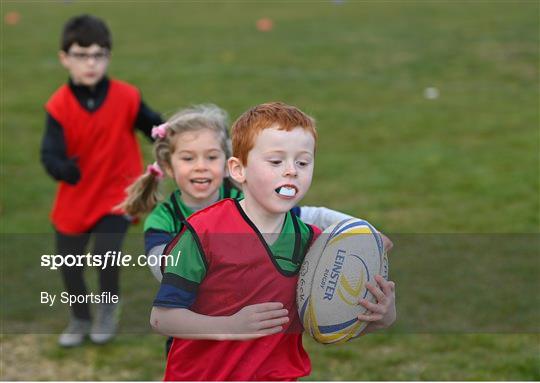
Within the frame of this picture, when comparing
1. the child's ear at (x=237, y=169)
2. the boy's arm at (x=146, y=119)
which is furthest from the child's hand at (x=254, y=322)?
the boy's arm at (x=146, y=119)

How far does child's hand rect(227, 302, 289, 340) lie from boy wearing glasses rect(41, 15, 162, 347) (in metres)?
3.08

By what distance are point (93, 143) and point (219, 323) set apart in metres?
3.28

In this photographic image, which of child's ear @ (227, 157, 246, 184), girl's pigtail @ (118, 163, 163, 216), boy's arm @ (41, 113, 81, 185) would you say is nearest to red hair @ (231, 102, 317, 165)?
child's ear @ (227, 157, 246, 184)

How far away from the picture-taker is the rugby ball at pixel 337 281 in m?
3.26

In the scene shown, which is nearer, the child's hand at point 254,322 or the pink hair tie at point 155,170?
the child's hand at point 254,322

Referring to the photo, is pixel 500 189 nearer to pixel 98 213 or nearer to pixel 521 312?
pixel 521 312

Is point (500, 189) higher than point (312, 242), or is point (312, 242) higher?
point (312, 242)

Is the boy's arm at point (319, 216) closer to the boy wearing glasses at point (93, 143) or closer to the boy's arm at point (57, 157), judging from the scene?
the boy's arm at point (57, 157)

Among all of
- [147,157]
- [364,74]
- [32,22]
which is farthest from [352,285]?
[32,22]

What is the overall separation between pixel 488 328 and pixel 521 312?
1.44ft

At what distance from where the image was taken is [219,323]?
314cm

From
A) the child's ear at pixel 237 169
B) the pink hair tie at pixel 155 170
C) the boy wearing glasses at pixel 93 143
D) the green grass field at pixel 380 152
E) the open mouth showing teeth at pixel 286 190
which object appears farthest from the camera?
the green grass field at pixel 380 152

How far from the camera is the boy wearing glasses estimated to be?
6070mm

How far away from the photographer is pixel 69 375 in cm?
582
